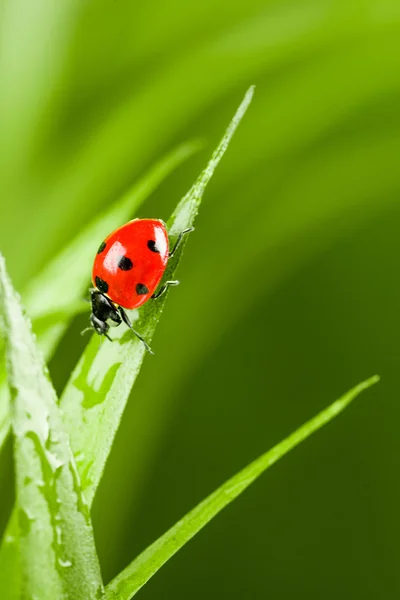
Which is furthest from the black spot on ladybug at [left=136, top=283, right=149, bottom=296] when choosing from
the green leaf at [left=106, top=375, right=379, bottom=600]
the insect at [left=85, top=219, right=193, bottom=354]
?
the green leaf at [left=106, top=375, right=379, bottom=600]

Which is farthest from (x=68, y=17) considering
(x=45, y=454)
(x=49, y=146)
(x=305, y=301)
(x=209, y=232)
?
(x=45, y=454)

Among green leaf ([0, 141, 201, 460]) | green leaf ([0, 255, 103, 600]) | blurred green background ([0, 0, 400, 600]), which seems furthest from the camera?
blurred green background ([0, 0, 400, 600])

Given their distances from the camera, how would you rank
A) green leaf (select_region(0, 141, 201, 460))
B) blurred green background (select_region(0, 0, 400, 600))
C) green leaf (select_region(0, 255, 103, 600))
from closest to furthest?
green leaf (select_region(0, 255, 103, 600))
green leaf (select_region(0, 141, 201, 460))
blurred green background (select_region(0, 0, 400, 600))

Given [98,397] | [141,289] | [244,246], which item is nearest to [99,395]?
[98,397]

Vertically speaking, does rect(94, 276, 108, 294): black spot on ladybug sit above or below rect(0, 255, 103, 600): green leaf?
above

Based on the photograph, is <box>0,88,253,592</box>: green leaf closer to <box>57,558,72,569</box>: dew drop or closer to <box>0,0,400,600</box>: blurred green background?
<box>57,558,72,569</box>: dew drop

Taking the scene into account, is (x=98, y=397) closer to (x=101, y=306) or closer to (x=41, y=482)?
(x=41, y=482)
